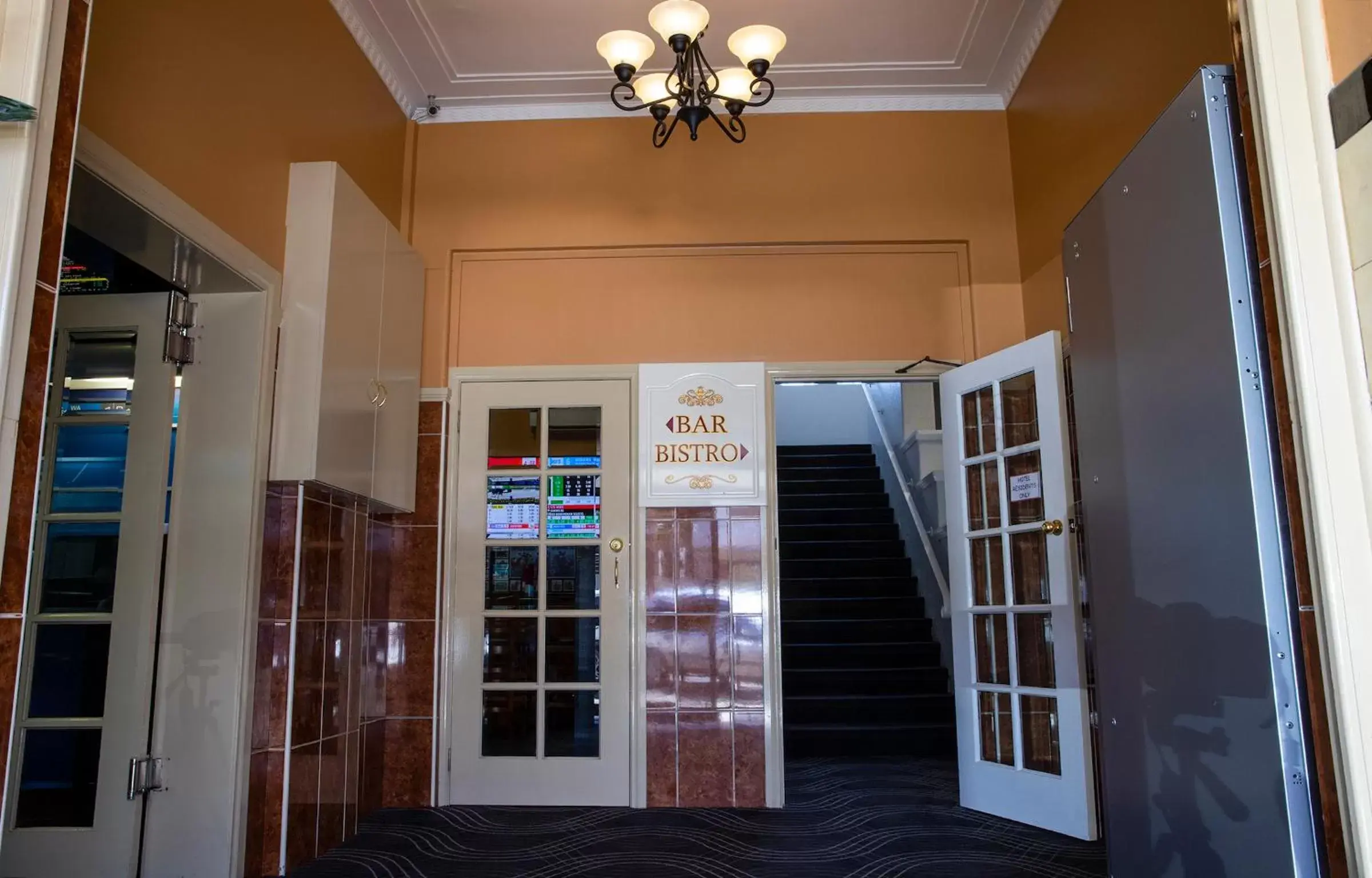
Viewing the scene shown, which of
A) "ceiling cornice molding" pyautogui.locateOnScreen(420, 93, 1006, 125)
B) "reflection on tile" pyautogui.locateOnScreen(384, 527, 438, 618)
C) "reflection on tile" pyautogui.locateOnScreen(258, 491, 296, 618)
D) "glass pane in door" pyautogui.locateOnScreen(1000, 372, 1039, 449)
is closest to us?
"reflection on tile" pyautogui.locateOnScreen(258, 491, 296, 618)

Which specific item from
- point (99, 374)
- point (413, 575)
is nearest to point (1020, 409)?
point (413, 575)

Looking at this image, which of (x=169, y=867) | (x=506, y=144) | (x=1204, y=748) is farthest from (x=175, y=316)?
(x=1204, y=748)

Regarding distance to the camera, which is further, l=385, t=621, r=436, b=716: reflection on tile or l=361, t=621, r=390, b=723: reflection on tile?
l=385, t=621, r=436, b=716: reflection on tile

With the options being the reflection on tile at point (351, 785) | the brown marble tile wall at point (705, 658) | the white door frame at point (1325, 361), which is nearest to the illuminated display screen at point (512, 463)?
the brown marble tile wall at point (705, 658)

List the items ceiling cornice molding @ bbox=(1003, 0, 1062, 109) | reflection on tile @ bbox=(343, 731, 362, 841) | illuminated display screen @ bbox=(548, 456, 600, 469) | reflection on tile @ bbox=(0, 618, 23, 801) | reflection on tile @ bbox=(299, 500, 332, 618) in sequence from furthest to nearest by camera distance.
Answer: illuminated display screen @ bbox=(548, 456, 600, 469) → ceiling cornice molding @ bbox=(1003, 0, 1062, 109) → reflection on tile @ bbox=(343, 731, 362, 841) → reflection on tile @ bbox=(299, 500, 332, 618) → reflection on tile @ bbox=(0, 618, 23, 801)

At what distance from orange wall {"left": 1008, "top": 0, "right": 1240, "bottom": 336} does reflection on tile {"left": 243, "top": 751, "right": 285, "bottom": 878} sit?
342 cm

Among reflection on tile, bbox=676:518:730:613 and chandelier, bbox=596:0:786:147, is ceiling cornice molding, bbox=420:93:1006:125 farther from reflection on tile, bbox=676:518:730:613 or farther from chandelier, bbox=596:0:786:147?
reflection on tile, bbox=676:518:730:613

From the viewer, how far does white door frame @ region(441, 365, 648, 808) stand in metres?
4.60

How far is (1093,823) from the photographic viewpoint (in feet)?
12.4

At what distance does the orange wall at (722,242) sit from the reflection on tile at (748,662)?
139 cm

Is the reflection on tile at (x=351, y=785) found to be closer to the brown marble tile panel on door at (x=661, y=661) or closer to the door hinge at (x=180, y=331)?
the brown marble tile panel on door at (x=661, y=661)

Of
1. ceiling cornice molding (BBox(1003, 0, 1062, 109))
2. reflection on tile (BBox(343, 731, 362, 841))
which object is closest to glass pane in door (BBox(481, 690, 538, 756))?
reflection on tile (BBox(343, 731, 362, 841))

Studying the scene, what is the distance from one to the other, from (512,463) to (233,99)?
2135mm

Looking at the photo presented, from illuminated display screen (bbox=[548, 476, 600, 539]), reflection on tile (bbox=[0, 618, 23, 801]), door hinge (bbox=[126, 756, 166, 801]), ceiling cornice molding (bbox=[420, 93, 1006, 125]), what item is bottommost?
door hinge (bbox=[126, 756, 166, 801])
